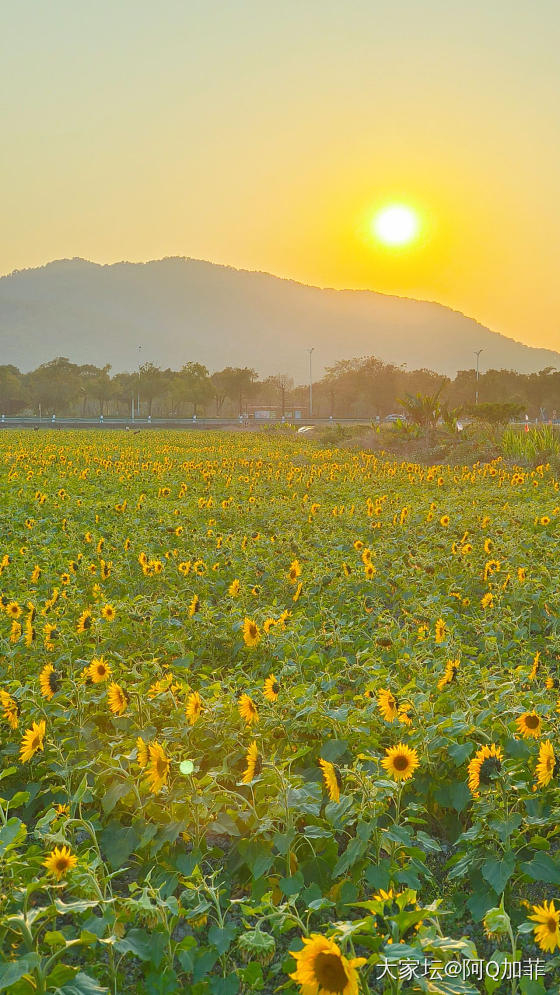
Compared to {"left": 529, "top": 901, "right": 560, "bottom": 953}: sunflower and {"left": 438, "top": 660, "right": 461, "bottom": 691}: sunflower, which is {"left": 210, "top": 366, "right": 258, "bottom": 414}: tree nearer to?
{"left": 438, "top": 660, "right": 461, "bottom": 691}: sunflower

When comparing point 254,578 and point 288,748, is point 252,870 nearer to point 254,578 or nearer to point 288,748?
point 288,748

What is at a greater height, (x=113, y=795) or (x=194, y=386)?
(x=194, y=386)

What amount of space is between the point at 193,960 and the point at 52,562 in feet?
18.6

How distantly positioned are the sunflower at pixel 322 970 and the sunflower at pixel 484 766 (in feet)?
4.44

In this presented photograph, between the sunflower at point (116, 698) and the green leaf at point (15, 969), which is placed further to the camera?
the sunflower at point (116, 698)

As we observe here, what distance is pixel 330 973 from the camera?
72.2 inches

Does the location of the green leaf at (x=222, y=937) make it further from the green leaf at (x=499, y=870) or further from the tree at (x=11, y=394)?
the tree at (x=11, y=394)

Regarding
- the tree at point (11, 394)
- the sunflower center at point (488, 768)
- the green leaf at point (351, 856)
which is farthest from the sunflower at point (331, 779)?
the tree at point (11, 394)

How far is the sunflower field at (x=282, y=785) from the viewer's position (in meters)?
2.44

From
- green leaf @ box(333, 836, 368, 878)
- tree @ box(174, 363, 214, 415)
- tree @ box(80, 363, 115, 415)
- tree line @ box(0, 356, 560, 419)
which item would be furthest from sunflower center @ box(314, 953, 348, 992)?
tree @ box(80, 363, 115, 415)

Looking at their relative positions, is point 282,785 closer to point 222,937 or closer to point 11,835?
point 222,937

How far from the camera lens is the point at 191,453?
22.9 metres

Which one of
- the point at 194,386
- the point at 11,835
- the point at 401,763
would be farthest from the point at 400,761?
the point at 194,386

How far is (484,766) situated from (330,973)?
163cm
